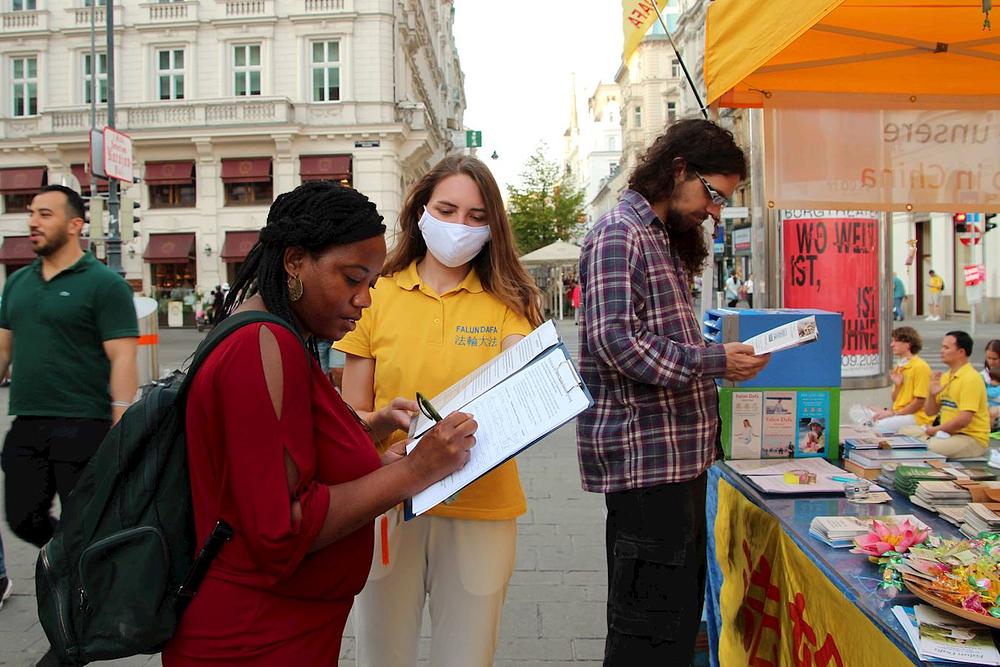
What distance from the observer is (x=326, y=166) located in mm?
28031

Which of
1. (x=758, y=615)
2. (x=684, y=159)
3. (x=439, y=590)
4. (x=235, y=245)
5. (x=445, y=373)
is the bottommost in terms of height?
(x=758, y=615)

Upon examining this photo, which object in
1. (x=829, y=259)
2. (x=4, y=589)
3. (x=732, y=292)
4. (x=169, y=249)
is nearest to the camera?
(x=4, y=589)

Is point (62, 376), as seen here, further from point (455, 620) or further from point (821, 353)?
point (821, 353)

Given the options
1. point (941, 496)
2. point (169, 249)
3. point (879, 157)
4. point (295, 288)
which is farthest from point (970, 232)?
point (169, 249)

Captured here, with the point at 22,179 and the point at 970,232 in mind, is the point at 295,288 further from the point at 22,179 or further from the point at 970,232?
the point at 22,179

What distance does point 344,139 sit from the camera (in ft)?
92.4

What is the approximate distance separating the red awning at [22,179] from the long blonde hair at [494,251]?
3190 centimetres

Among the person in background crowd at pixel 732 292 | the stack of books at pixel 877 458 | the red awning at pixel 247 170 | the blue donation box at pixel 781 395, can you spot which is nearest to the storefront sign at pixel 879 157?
the blue donation box at pixel 781 395

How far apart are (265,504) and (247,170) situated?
95.6 feet

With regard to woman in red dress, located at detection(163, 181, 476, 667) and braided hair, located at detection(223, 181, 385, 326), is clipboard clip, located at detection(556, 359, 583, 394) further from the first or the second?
braided hair, located at detection(223, 181, 385, 326)

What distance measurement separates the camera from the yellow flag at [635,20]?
6330mm

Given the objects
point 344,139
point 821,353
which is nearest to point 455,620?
point 821,353

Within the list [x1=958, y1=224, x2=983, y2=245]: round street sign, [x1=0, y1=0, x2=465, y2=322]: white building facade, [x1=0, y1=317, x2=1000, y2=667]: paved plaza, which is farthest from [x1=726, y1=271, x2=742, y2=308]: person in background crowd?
[x1=0, y1=317, x2=1000, y2=667]: paved plaza

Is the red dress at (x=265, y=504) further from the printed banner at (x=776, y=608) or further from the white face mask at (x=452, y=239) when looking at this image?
the printed banner at (x=776, y=608)
